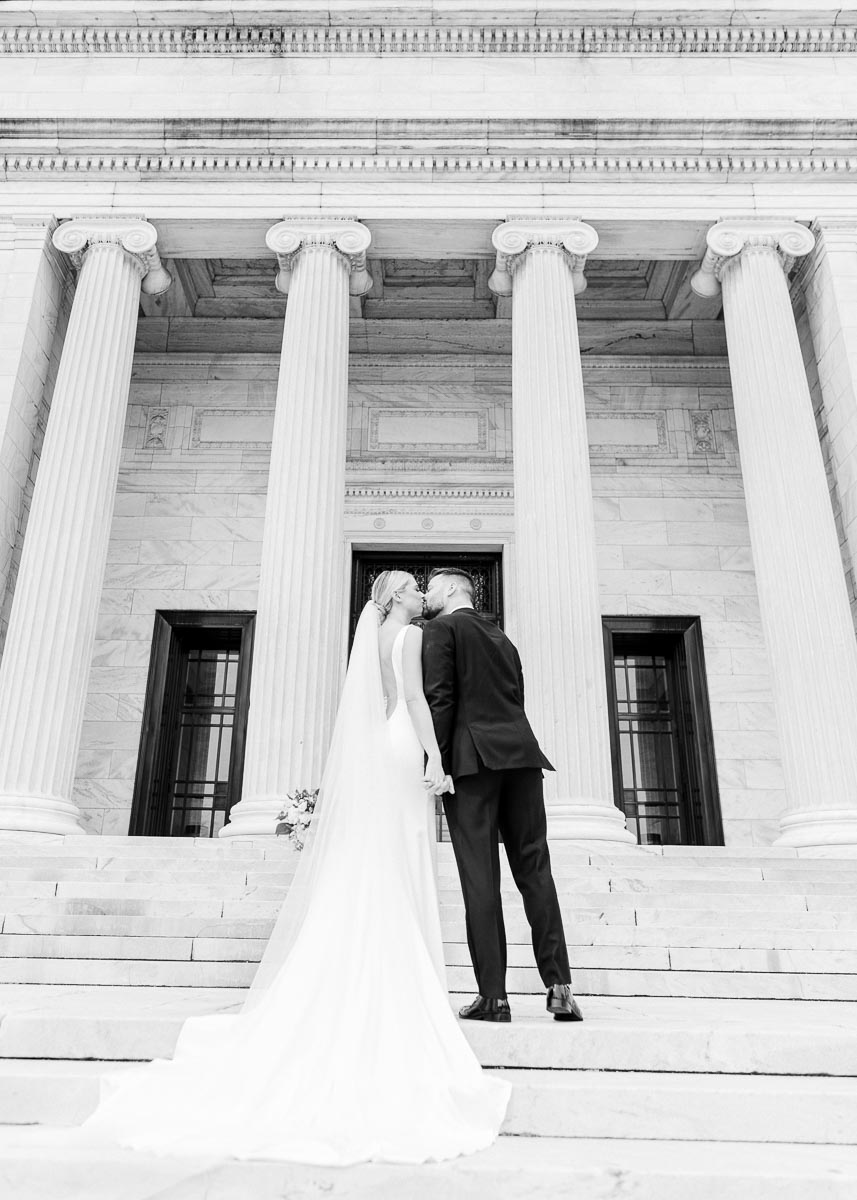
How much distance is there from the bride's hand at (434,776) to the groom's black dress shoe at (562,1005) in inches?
51.4

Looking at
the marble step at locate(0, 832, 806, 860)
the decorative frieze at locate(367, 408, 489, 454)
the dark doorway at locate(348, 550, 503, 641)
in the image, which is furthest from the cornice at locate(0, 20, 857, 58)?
the marble step at locate(0, 832, 806, 860)

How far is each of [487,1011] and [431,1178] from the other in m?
1.86

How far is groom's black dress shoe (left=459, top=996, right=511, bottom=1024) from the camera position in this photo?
16.8ft

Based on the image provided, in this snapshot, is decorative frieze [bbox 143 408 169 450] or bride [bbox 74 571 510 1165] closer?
bride [bbox 74 571 510 1165]

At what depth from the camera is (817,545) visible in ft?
42.4

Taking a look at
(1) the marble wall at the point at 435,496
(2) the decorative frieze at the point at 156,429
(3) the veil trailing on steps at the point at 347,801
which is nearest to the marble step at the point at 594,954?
(3) the veil trailing on steps at the point at 347,801

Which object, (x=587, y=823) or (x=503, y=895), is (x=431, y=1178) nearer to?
(x=503, y=895)

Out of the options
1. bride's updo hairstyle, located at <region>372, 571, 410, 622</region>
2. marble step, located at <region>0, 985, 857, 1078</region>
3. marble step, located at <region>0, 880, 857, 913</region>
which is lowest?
marble step, located at <region>0, 985, 857, 1078</region>

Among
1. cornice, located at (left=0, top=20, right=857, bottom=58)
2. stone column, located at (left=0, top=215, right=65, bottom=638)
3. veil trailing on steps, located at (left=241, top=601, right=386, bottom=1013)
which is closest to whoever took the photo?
veil trailing on steps, located at (left=241, top=601, right=386, bottom=1013)

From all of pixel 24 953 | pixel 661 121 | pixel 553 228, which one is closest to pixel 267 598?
pixel 24 953

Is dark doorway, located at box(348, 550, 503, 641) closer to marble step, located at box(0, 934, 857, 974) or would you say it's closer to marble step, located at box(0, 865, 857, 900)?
marble step, located at box(0, 865, 857, 900)

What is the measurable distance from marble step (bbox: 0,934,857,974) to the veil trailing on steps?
231 cm

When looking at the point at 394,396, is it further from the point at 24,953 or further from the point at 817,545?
the point at 24,953

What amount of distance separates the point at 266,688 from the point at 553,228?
875cm
